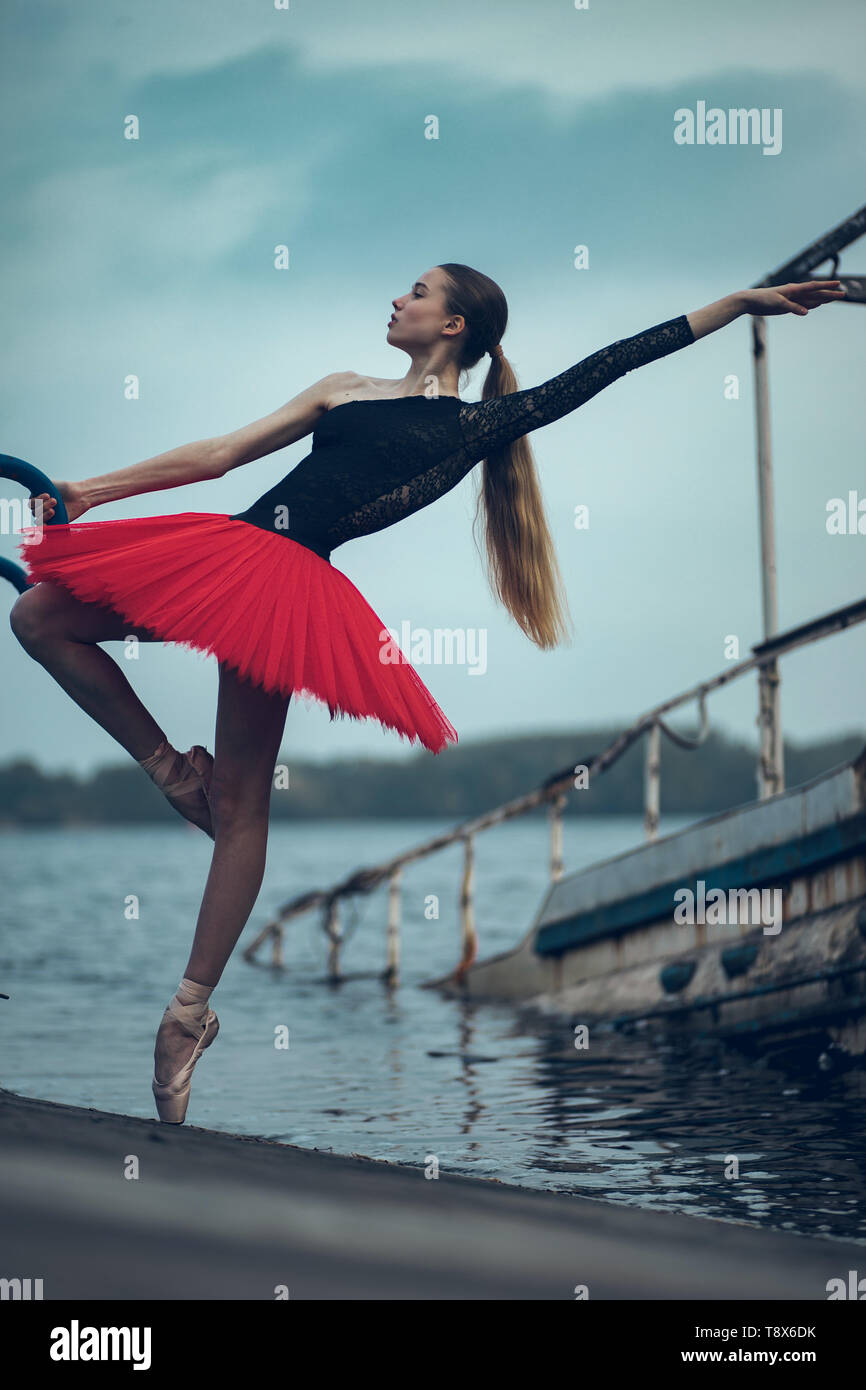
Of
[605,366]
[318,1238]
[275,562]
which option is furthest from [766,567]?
[318,1238]

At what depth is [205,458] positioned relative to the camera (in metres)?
2.78

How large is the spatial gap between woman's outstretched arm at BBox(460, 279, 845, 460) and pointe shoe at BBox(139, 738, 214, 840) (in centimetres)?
79

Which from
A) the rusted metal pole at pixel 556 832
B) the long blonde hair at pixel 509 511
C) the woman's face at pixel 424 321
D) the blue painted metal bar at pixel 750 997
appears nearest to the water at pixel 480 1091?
the blue painted metal bar at pixel 750 997

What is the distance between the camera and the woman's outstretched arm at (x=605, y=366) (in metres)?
2.58

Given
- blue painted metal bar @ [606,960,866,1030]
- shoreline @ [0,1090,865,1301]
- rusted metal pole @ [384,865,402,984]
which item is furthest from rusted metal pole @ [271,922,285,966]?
shoreline @ [0,1090,865,1301]

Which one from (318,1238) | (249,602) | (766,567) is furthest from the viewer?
(766,567)

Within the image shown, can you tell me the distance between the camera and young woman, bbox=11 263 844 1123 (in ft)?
8.39

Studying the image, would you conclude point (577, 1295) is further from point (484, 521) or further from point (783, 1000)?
point (783, 1000)

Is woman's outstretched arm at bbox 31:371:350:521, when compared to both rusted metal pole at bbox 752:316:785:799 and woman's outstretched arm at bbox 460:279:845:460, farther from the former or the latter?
rusted metal pole at bbox 752:316:785:799

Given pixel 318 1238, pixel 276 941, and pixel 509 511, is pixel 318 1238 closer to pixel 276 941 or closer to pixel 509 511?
pixel 509 511

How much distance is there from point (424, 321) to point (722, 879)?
16.6 feet

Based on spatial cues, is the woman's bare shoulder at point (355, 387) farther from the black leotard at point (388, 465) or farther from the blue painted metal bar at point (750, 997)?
the blue painted metal bar at point (750, 997)

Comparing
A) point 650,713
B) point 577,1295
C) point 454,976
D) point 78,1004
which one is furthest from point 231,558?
point 78,1004
